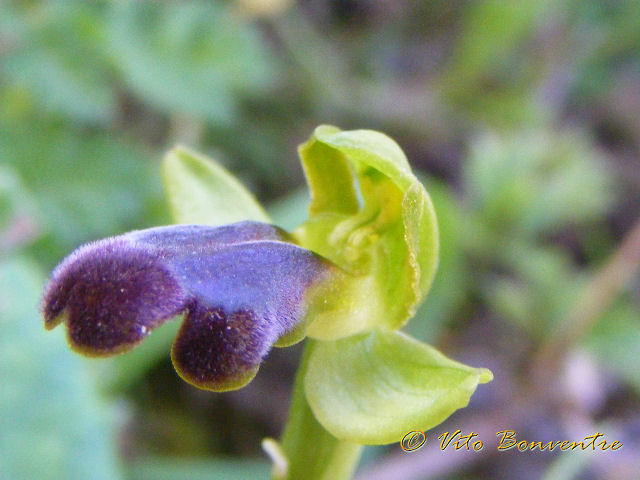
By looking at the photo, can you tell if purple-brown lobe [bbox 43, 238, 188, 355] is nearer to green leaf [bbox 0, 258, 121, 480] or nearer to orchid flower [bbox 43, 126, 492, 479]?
orchid flower [bbox 43, 126, 492, 479]

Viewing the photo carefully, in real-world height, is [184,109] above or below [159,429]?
above

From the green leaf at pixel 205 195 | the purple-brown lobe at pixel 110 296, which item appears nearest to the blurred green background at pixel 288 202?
the green leaf at pixel 205 195

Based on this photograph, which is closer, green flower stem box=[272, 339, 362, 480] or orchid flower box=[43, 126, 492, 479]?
orchid flower box=[43, 126, 492, 479]

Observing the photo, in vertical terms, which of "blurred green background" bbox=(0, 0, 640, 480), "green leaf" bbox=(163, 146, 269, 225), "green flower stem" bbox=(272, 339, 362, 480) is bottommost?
"green flower stem" bbox=(272, 339, 362, 480)

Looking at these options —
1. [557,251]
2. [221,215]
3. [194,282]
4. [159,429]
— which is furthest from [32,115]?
[557,251]

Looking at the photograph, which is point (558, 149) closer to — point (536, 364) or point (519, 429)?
point (536, 364)

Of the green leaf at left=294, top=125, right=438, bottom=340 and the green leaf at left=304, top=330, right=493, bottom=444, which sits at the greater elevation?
the green leaf at left=294, top=125, right=438, bottom=340

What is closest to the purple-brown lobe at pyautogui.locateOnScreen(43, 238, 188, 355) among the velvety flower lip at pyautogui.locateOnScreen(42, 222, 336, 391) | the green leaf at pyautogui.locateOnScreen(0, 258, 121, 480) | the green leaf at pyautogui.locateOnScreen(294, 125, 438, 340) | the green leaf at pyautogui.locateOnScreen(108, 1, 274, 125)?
the velvety flower lip at pyautogui.locateOnScreen(42, 222, 336, 391)
